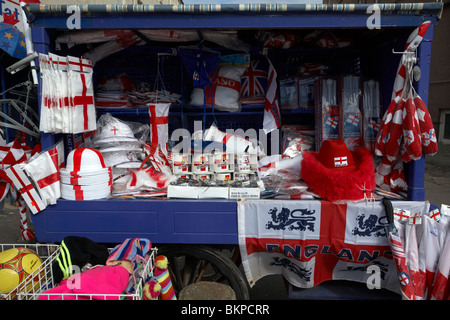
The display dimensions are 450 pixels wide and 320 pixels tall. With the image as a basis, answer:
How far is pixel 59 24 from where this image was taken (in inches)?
106

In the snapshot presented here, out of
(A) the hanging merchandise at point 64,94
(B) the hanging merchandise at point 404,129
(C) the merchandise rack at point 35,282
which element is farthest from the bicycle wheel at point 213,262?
(B) the hanging merchandise at point 404,129

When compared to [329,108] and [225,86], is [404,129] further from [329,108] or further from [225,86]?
[225,86]

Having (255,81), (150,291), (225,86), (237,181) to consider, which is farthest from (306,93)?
(150,291)

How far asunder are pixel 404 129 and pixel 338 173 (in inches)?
26.5

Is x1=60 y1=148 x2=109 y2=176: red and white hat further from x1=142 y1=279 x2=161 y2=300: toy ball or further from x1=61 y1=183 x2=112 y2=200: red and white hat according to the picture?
x1=142 y1=279 x2=161 y2=300: toy ball

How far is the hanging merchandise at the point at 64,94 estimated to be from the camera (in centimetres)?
272

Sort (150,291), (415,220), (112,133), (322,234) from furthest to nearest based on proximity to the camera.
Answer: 1. (112,133)
2. (322,234)
3. (415,220)
4. (150,291)

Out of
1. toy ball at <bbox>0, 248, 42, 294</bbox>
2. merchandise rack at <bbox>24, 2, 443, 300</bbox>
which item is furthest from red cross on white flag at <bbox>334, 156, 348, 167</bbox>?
toy ball at <bbox>0, 248, 42, 294</bbox>

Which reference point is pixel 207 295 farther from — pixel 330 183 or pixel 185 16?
pixel 185 16

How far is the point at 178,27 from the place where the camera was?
2.67 metres

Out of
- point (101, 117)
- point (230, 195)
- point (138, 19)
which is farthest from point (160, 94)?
point (230, 195)

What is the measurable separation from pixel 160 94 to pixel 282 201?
2108 millimetres

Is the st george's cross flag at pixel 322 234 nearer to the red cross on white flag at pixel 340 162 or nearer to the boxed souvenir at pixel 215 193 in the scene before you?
the boxed souvenir at pixel 215 193

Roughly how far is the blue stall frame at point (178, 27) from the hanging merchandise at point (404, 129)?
85 millimetres
